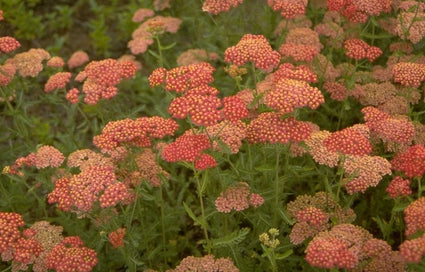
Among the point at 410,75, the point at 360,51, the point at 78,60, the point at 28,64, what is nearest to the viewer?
the point at 410,75

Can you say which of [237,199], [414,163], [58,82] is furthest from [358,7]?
[58,82]

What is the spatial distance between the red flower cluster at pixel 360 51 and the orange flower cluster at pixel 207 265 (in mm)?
2454

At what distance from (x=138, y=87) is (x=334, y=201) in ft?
13.3

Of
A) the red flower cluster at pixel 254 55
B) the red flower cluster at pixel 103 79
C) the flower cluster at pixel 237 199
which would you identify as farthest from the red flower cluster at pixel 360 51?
the red flower cluster at pixel 103 79

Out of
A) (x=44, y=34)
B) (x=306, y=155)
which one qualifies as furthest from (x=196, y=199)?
(x=44, y=34)

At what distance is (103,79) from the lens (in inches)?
190

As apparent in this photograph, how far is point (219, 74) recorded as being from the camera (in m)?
6.95

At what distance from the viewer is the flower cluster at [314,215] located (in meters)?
4.18

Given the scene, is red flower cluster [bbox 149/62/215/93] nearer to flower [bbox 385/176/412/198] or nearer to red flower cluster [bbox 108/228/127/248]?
red flower cluster [bbox 108/228/127/248]

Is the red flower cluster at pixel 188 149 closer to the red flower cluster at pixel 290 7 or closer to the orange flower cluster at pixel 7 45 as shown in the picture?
the red flower cluster at pixel 290 7

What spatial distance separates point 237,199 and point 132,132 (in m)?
1.04

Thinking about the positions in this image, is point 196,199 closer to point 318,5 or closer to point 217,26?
point 217,26

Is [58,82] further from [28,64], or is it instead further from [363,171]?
[363,171]

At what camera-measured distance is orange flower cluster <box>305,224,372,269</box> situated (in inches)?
138
